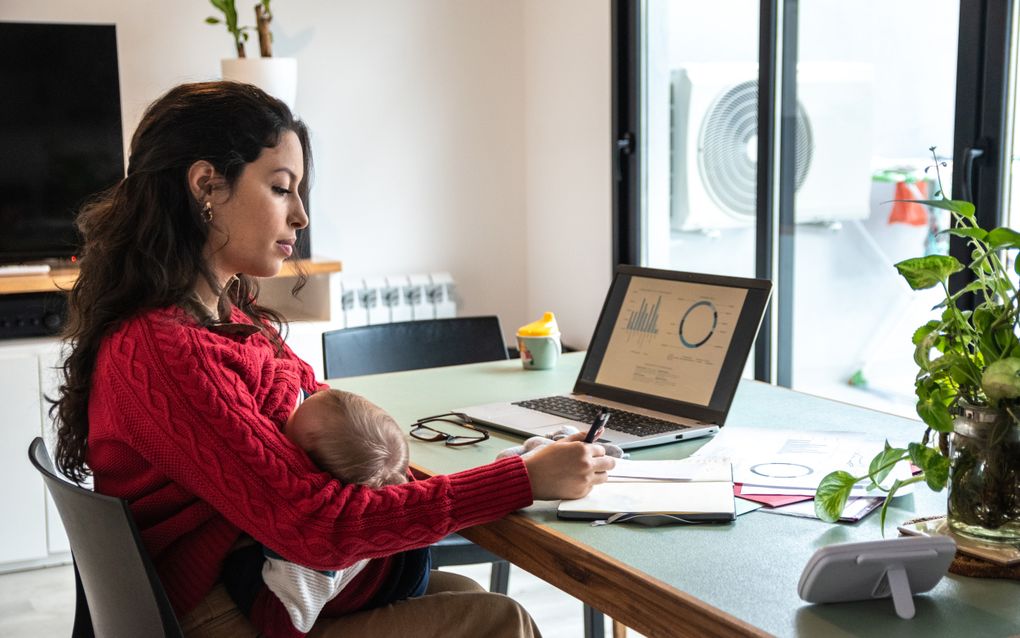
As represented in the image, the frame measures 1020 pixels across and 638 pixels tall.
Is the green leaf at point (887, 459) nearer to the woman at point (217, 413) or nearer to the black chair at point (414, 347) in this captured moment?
the woman at point (217, 413)

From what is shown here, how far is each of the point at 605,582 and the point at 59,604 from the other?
221cm

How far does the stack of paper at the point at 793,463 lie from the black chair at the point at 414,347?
0.79m

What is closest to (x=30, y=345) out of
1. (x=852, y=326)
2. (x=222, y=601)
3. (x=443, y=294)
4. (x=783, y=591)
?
(x=443, y=294)

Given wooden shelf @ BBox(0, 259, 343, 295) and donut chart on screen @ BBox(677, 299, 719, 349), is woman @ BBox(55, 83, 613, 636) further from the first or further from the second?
wooden shelf @ BBox(0, 259, 343, 295)

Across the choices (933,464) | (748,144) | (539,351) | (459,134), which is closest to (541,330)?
(539,351)

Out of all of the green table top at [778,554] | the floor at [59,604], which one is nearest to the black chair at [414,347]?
the floor at [59,604]

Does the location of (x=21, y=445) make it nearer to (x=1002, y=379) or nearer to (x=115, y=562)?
(x=115, y=562)

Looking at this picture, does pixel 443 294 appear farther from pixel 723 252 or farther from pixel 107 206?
pixel 107 206

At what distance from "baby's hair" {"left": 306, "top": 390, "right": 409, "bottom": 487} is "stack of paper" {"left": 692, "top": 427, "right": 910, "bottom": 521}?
42 cm

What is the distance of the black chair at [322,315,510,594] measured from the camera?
228 centimetres

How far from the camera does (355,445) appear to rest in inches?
49.6

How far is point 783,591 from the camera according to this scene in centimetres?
100

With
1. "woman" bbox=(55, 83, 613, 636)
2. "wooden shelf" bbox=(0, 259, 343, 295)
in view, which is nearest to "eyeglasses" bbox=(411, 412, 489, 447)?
"woman" bbox=(55, 83, 613, 636)

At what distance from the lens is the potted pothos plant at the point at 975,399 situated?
1.02 m
